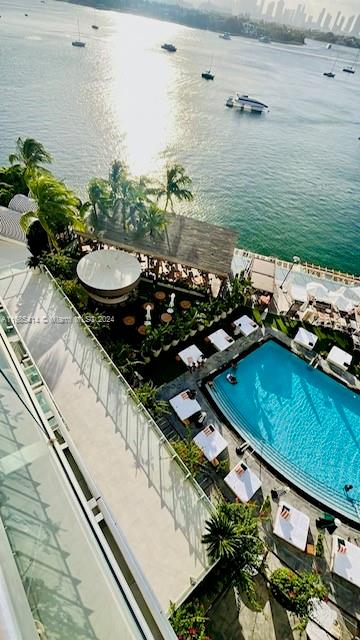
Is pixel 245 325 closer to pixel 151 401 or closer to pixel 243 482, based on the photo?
pixel 151 401

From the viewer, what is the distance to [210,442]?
1673cm

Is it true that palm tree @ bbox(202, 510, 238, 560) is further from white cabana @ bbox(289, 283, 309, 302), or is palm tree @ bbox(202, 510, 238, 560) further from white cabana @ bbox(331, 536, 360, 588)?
white cabana @ bbox(289, 283, 309, 302)

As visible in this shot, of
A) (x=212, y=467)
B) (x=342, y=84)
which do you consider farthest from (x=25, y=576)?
(x=342, y=84)

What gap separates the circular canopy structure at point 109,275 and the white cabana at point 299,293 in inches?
497

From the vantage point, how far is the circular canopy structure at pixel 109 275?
20750mm

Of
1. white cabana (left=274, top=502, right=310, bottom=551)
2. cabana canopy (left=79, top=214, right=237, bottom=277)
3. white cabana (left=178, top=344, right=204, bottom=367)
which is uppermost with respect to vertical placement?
cabana canopy (left=79, top=214, right=237, bottom=277)

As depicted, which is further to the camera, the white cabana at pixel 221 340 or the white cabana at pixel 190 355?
the white cabana at pixel 221 340

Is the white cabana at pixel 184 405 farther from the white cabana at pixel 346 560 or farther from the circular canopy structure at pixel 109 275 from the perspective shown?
the white cabana at pixel 346 560

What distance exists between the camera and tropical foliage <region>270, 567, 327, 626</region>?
11977mm

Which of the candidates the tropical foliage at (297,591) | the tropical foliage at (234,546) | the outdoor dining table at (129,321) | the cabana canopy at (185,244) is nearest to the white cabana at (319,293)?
the cabana canopy at (185,244)

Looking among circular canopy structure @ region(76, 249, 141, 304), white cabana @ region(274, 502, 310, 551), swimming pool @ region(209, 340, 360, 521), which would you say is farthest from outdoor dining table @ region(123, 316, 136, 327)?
white cabana @ region(274, 502, 310, 551)

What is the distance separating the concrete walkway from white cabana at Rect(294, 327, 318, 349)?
1369 centimetres

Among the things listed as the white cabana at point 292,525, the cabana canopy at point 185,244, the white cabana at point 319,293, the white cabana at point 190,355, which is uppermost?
the cabana canopy at point 185,244

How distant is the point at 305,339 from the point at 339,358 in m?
2.54
